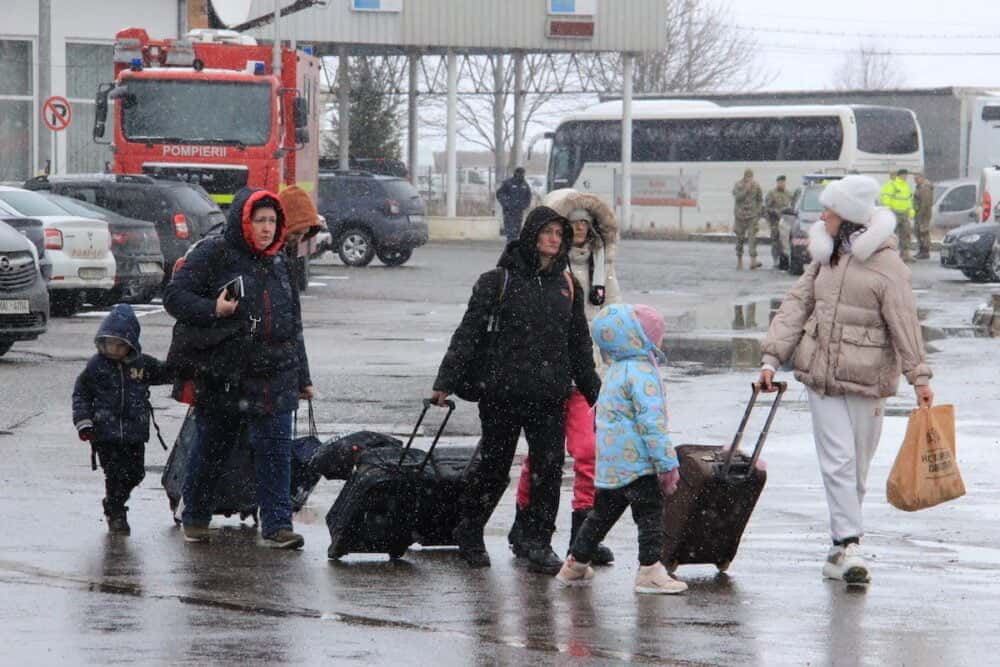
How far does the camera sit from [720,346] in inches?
825

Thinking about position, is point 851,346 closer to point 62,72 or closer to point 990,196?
point 990,196

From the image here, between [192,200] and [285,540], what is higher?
[192,200]

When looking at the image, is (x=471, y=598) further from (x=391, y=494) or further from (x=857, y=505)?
(x=857, y=505)

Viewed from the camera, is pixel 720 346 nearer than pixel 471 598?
No

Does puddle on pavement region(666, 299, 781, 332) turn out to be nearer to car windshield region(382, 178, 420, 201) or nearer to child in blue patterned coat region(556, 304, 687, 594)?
car windshield region(382, 178, 420, 201)

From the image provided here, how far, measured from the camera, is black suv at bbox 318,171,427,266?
35844 millimetres

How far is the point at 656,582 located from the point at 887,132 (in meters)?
45.6

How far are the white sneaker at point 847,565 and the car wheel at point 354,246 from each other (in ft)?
91.5

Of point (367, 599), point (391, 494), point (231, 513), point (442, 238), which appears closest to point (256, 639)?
point (367, 599)

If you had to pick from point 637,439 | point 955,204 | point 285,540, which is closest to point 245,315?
point 285,540

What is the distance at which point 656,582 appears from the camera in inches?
325

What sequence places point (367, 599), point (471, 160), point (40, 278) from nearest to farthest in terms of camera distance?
point (367, 599) → point (40, 278) → point (471, 160)

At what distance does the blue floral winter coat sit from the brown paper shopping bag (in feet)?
3.22

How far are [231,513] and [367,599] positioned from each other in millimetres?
1927
